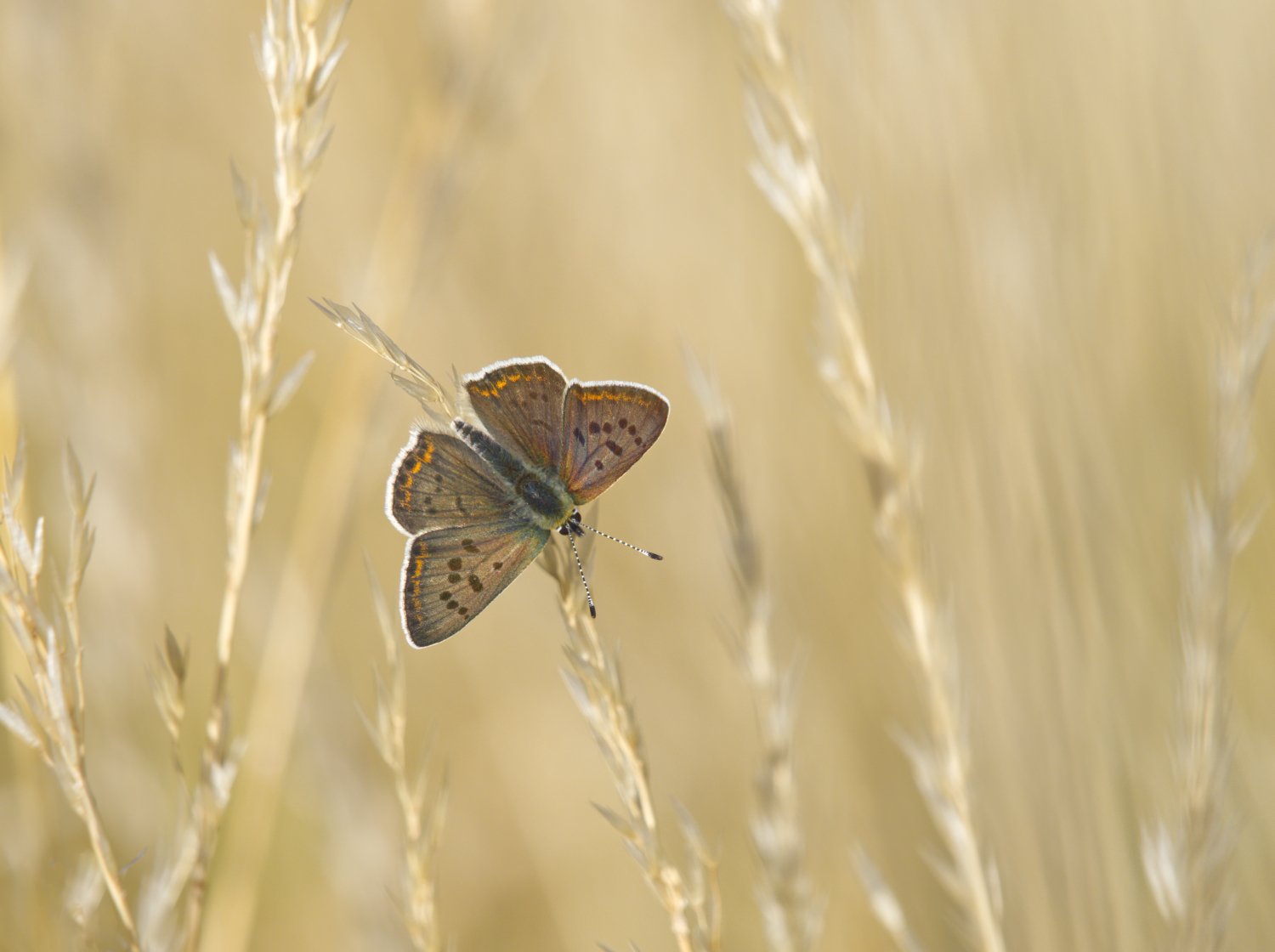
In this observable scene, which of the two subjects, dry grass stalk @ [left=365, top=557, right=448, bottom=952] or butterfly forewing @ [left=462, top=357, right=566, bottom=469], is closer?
dry grass stalk @ [left=365, top=557, right=448, bottom=952]

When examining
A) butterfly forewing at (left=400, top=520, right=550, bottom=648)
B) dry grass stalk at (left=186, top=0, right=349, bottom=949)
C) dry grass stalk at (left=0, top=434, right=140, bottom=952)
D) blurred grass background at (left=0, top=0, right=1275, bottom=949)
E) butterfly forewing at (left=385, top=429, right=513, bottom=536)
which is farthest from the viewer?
blurred grass background at (left=0, top=0, right=1275, bottom=949)

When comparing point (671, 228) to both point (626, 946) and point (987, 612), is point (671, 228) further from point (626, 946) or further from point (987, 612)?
point (626, 946)

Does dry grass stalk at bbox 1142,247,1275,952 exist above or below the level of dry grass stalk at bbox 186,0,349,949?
below

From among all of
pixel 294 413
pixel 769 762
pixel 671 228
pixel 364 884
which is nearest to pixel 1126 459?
pixel 671 228

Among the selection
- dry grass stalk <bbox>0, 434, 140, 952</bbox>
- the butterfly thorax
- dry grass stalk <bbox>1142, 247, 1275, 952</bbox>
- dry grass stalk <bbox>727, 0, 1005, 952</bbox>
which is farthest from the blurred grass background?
dry grass stalk <bbox>0, 434, 140, 952</bbox>

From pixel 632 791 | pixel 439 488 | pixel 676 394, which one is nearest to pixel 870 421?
pixel 632 791

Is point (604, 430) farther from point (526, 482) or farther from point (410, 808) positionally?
point (410, 808)

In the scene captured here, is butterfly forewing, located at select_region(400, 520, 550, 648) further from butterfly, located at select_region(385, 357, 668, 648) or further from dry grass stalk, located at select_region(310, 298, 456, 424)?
dry grass stalk, located at select_region(310, 298, 456, 424)
